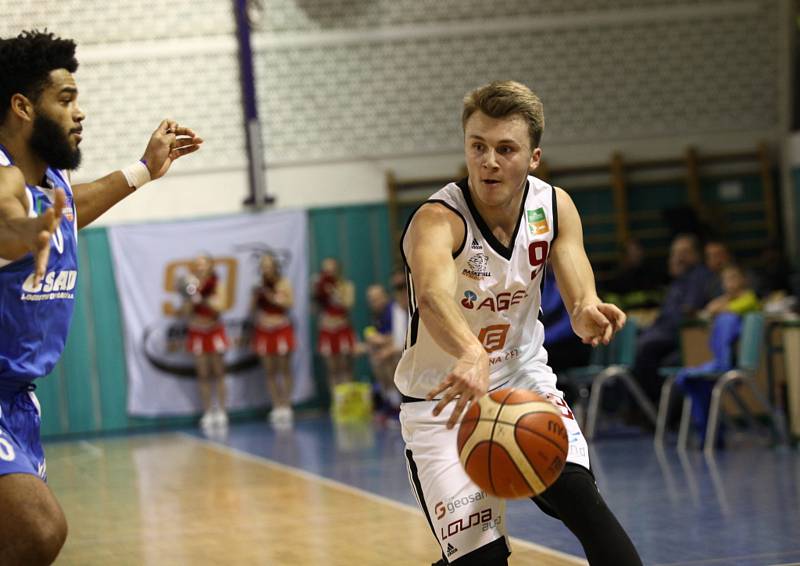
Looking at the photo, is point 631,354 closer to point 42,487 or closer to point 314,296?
point 314,296

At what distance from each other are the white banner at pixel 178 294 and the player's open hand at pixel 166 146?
11.8m

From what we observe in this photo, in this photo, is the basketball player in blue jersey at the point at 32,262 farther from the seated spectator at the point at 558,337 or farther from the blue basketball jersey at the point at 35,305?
the seated spectator at the point at 558,337

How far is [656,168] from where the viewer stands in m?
17.3

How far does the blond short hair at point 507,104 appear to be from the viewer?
12.5 feet

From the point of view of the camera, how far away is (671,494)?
25.1ft

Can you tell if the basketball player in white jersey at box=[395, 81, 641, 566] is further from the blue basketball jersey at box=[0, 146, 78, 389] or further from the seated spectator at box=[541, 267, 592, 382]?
the seated spectator at box=[541, 267, 592, 382]

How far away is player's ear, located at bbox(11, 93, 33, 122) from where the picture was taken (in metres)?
4.01

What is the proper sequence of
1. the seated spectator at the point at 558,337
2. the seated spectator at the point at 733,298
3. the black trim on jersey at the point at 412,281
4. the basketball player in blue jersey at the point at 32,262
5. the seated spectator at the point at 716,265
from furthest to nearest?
the seated spectator at the point at 716,265 → the seated spectator at the point at 558,337 → the seated spectator at the point at 733,298 → the black trim on jersey at the point at 412,281 → the basketball player in blue jersey at the point at 32,262

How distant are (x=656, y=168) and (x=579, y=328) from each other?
45.8 ft

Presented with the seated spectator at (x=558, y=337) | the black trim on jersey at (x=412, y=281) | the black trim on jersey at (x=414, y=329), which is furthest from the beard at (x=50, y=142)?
the seated spectator at (x=558, y=337)

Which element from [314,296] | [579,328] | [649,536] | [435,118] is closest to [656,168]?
[435,118]

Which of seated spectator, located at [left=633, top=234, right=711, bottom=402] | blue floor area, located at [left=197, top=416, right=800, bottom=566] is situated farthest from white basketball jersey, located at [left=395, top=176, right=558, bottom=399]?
seated spectator, located at [left=633, top=234, right=711, bottom=402]

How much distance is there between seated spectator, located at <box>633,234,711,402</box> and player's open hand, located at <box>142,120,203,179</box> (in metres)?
7.49

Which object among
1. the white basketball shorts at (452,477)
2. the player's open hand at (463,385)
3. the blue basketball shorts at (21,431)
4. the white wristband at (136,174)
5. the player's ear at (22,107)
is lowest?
the white basketball shorts at (452,477)
